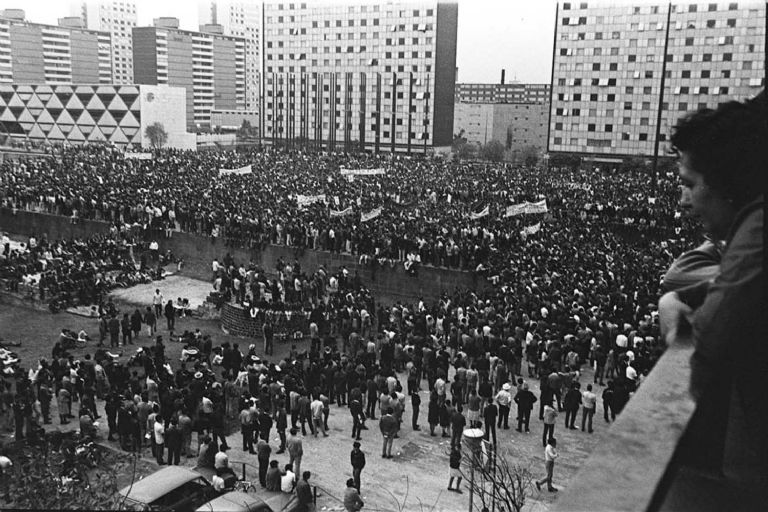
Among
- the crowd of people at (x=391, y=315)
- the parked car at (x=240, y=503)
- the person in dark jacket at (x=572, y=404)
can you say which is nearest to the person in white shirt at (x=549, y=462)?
the crowd of people at (x=391, y=315)

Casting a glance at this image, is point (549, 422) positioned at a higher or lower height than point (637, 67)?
lower

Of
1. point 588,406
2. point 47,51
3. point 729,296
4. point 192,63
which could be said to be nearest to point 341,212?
point 588,406

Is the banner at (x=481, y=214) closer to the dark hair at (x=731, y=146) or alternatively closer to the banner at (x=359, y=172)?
the banner at (x=359, y=172)

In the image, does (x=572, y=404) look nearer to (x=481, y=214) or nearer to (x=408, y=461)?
(x=408, y=461)

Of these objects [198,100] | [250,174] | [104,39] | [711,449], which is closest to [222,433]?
[711,449]

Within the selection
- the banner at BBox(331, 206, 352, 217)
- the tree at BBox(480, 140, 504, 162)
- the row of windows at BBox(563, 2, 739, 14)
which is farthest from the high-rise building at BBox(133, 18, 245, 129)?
the banner at BBox(331, 206, 352, 217)

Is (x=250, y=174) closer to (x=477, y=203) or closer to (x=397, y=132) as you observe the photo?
(x=477, y=203)
